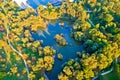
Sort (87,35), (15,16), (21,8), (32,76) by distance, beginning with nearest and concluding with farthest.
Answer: (32,76) < (87,35) < (15,16) < (21,8)

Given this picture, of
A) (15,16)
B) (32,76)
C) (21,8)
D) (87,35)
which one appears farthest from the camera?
(21,8)

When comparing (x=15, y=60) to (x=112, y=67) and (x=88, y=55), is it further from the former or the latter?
(x=112, y=67)

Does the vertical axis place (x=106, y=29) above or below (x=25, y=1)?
below

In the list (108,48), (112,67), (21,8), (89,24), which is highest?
(21,8)

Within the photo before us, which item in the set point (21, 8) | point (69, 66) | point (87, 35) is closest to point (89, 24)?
point (87, 35)

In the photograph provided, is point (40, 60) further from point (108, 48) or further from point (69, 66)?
point (108, 48)

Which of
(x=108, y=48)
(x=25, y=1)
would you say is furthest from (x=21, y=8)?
(x=108, y=48)

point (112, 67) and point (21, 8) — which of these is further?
point (21, 8)
